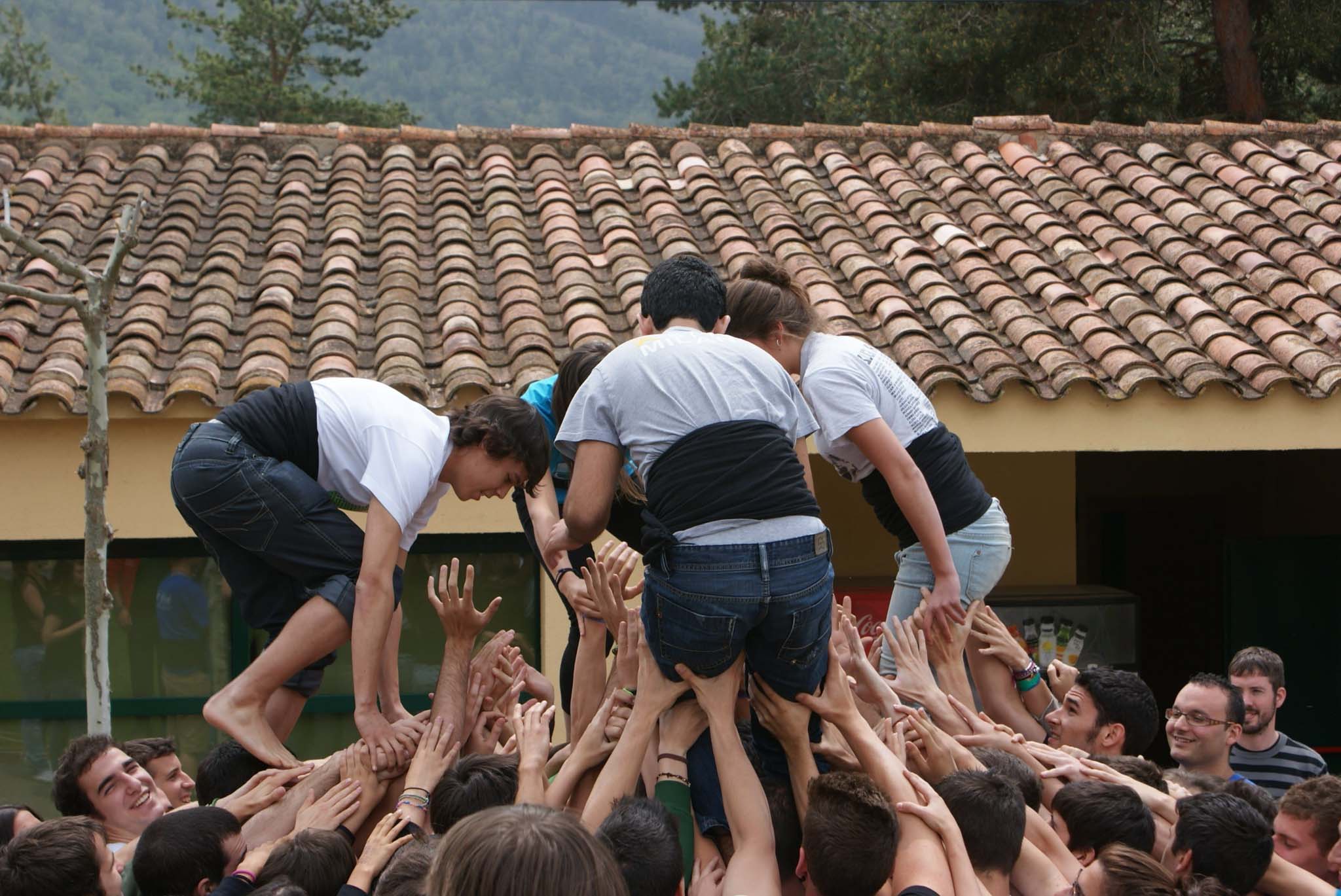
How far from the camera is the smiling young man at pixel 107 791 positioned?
3918 millimetres

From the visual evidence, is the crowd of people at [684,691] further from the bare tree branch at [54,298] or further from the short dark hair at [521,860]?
the bare tree branch at [54,298]

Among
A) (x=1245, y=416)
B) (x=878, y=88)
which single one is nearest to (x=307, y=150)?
(x=1245, y=416)

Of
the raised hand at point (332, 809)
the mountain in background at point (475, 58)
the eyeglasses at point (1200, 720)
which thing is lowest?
the raised hand at point (332, 809)

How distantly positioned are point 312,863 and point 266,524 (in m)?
0.98

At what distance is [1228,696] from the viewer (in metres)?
4.47

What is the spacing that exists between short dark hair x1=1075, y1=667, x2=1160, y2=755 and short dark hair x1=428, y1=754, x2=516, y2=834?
1874mm

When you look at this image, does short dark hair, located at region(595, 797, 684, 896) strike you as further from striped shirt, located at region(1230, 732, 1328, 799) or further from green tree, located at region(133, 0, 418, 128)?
green tree, located at region(133, 0, 418, 128)

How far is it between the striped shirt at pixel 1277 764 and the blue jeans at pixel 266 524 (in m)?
2.98

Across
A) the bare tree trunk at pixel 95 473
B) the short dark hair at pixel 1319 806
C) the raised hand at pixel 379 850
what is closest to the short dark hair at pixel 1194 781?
the short dark hair at pixel 1319 806

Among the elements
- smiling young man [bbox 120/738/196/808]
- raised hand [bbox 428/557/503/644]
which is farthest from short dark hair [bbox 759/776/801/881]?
smiling young man [bbox 120/738/196/808]

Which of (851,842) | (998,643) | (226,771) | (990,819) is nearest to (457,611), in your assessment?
(226,771)

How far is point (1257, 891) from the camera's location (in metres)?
3.24

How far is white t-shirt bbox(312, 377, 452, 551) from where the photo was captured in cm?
364

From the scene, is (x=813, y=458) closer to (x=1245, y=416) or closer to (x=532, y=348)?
(x=532, y=348)
